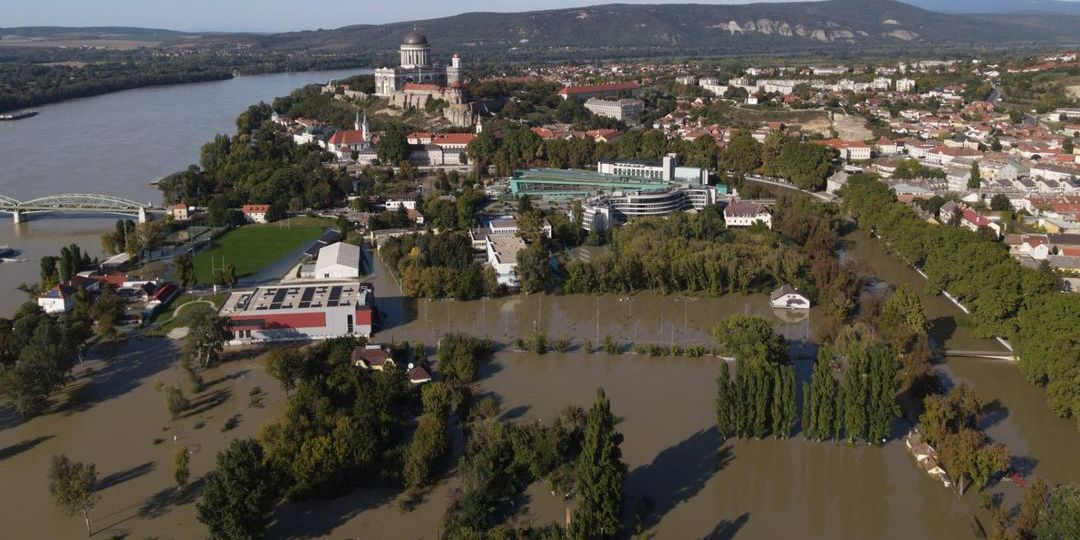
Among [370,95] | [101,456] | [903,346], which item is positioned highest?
[370,95]

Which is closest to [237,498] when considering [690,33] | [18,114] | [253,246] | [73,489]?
[73,489]

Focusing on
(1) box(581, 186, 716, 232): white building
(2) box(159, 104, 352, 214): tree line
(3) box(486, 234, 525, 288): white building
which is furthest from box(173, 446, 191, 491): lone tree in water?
(2) box(159, 104, 352, 214): tree line

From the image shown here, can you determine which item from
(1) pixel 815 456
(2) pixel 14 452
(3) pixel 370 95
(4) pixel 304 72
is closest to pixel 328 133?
(3) pixel 370 95

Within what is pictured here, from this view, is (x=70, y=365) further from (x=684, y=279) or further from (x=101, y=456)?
(x=684, y=279)

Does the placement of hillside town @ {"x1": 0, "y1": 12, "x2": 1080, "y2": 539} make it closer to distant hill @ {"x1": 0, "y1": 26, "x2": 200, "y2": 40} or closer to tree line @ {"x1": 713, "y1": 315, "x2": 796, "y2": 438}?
tree line @ {"x1": 713, "y1": 315, "x2": 796, "y2": 438}

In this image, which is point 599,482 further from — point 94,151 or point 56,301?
point 94,151

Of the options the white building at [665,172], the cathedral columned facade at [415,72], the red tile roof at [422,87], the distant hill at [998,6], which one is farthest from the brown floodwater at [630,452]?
the distant hill at [998,6]
